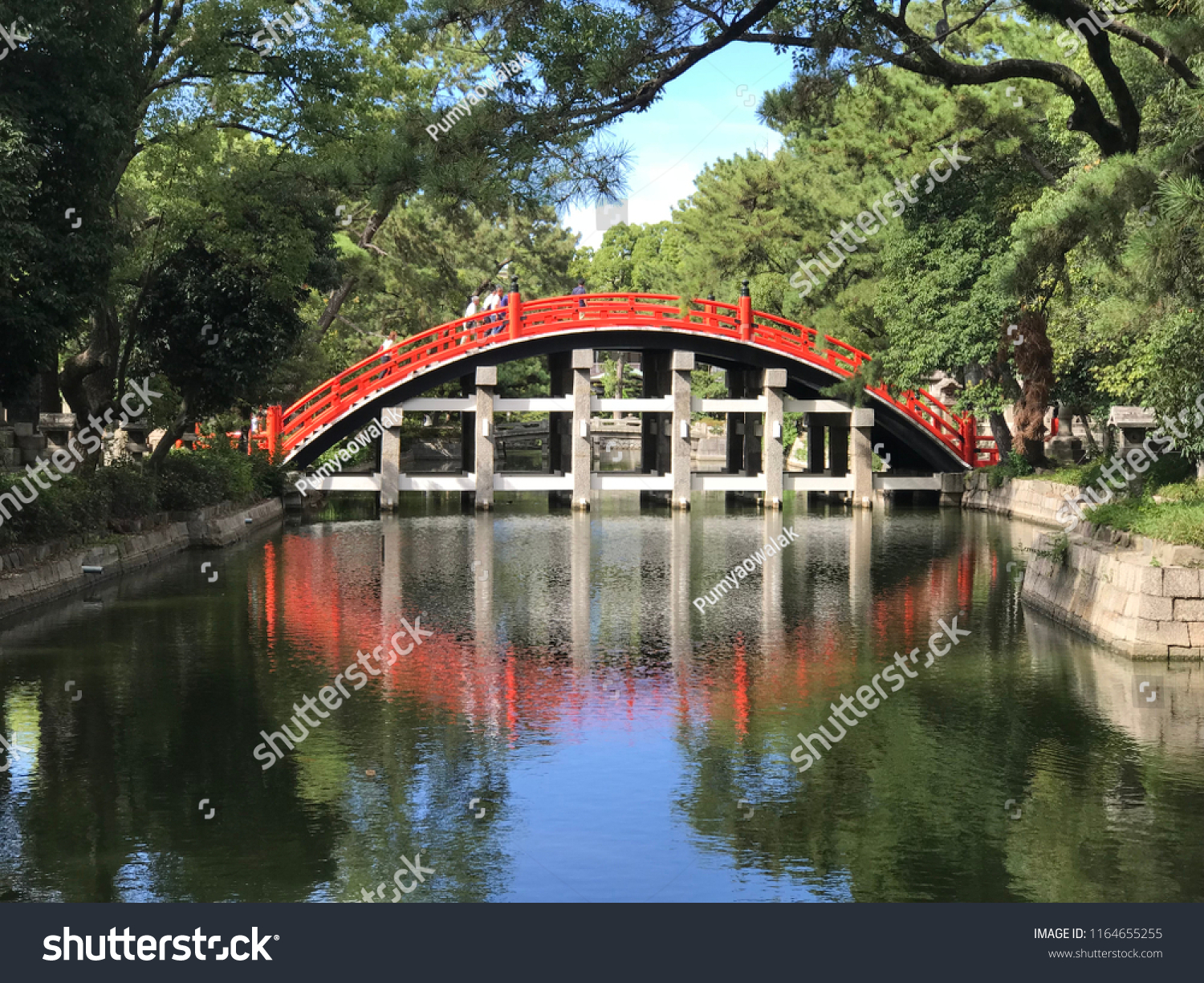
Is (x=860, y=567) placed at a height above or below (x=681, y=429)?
below

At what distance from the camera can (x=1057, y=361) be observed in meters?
33.0

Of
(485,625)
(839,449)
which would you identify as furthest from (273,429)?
(485,625)

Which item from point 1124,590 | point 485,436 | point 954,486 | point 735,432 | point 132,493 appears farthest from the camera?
point 735,432

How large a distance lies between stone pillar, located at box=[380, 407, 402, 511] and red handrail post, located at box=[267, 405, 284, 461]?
258 cm

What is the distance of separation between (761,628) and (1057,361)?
65.3 feet

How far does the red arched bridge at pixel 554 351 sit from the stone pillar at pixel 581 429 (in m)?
0.59

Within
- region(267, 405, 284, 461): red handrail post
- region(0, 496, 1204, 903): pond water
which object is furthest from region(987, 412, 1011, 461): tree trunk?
region(267, 405, 284, 461): red handrail post

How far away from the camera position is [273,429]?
3381 cm

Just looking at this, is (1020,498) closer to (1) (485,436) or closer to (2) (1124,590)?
(1) (485,436)

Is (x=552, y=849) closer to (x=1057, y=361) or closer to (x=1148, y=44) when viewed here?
(x=1148, y=44)

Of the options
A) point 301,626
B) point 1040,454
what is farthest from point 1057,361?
point 301,626

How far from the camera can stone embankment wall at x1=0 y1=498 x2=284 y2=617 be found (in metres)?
17.0

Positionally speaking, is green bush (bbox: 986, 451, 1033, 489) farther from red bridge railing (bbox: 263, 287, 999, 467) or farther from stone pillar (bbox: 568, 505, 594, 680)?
stone pillar (bbox: 568, 505, 594, 680)

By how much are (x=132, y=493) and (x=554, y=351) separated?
14.5m
